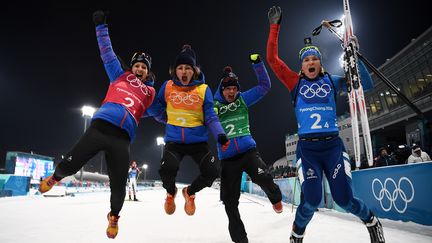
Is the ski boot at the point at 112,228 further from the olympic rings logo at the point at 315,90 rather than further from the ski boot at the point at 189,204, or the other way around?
the olympic rings logo at the point at 315,90

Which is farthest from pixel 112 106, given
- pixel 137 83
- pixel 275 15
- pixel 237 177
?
pixel 275 15

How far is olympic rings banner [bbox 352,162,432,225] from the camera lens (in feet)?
19.0

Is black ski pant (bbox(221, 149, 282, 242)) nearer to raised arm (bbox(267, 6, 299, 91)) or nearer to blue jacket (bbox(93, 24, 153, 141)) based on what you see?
raised arm (bbox(267, 6, 299, 91))

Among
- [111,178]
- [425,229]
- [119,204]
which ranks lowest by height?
[425,229]

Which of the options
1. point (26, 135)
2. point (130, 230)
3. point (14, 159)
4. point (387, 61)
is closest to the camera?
point (130, 230)

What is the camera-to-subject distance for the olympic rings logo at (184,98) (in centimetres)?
394

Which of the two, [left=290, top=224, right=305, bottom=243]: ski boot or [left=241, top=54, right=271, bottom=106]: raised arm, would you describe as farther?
[left=241, top=54, right=271, bottom=106]: raised arm

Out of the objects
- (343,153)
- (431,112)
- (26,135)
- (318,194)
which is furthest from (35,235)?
(26,135)

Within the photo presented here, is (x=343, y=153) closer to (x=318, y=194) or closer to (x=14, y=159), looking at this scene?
(x=318, y=194)

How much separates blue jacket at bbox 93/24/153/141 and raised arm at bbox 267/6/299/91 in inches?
68.6

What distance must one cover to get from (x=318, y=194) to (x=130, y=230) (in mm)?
3518

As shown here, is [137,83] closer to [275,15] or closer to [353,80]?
[275,15]

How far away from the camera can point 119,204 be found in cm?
356

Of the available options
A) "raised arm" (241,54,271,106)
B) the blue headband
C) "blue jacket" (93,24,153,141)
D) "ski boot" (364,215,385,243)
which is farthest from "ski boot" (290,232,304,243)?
"blue jacket" (93,24,153,141)
